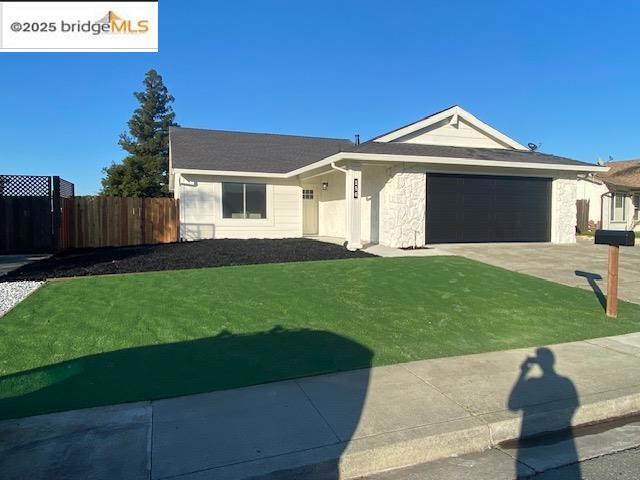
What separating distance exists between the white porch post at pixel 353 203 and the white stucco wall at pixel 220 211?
6242 millimetres

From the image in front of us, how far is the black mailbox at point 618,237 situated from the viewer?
21.8 feet

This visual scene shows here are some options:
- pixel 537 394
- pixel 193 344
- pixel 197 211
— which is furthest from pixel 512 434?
pixel 197 211

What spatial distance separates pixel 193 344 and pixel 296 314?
5.75 ft

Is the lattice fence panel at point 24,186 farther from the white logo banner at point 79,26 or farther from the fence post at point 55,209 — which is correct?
the white logo banner at point 79,26

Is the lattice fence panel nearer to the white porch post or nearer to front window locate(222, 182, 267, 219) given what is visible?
front window locate(222, 182, 267, 219)

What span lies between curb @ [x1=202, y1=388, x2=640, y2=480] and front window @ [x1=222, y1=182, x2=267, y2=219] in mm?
15962

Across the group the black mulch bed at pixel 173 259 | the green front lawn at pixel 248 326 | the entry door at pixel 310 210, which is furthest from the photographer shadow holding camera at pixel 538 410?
the entry door at pixel 310 210

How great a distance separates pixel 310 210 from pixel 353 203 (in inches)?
298

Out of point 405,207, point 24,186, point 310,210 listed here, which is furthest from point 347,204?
point 24,186

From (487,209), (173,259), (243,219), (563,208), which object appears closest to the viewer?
(173,259)

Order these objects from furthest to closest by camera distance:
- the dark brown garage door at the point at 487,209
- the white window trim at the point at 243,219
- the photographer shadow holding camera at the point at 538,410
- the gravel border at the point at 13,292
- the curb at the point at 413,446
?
the white window trim at the point at 243,219 < the dark brown garage door at the point at 487,209 < the gravel border at the point at 13,292 < the photographer shadow holding camera at the point at 538,410 < the curb at the point at 413,446

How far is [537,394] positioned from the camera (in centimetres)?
422

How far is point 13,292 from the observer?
7.73 metres

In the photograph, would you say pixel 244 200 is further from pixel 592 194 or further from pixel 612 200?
pixel 612 200
